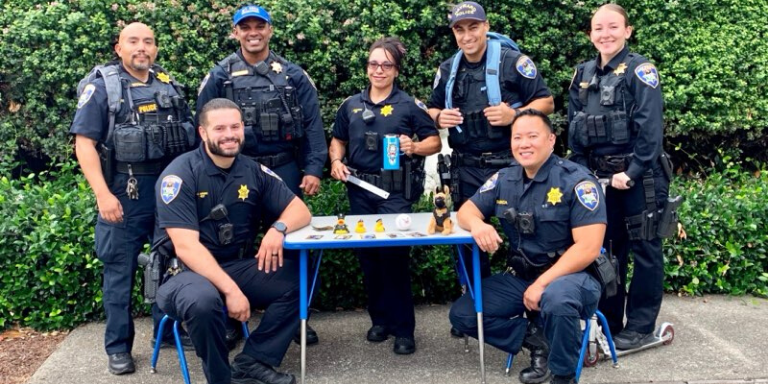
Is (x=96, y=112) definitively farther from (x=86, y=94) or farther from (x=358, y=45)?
(x=358, y=45)

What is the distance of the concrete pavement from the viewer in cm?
458

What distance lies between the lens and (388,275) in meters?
5.00

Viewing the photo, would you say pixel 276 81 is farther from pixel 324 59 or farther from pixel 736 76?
pixel 736 76

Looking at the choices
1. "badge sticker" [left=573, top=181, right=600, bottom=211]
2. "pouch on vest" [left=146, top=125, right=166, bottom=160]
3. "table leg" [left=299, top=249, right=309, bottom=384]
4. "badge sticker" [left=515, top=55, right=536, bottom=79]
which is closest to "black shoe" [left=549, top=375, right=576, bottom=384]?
"badge sticker" [left=573, top=181, right=600, bottom=211]

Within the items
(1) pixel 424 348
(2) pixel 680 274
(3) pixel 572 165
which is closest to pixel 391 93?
(3) pixel 572 165

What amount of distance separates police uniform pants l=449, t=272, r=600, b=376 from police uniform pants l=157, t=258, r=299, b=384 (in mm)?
991

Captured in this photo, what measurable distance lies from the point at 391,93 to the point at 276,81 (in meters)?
0.77

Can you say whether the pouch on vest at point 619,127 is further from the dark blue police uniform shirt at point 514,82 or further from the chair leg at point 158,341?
the chair leg at point 158,341

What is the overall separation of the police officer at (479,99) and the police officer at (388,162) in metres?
0.21

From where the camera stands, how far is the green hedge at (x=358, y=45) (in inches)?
241

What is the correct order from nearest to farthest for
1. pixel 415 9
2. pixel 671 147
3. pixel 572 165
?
pixel 572 165, pixel 415 9, pixel 671 147

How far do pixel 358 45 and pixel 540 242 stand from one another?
2620mm

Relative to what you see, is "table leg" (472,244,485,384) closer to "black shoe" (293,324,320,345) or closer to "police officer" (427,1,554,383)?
"police officer" (427,1,554,383)

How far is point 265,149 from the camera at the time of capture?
16.9 ft
